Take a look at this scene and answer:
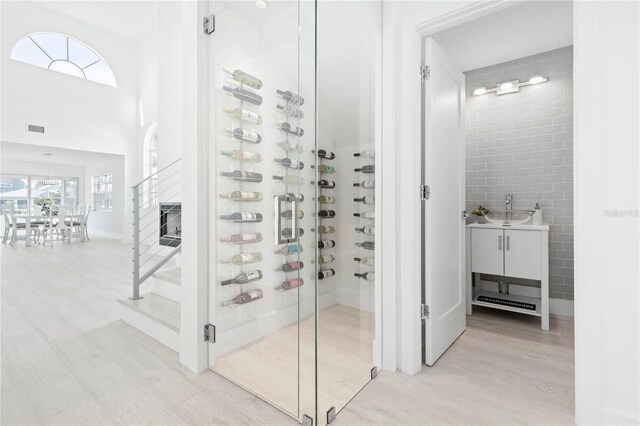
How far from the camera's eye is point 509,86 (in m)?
3.11

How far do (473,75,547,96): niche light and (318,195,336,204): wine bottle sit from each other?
266cm

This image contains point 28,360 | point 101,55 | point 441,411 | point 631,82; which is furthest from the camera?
point 101,55

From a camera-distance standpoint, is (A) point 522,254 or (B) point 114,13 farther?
(B) point 114,13

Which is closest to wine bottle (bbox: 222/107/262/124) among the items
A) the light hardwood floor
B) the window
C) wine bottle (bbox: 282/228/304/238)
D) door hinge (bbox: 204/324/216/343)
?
wine bottle (bbox: 282/228/304/238)

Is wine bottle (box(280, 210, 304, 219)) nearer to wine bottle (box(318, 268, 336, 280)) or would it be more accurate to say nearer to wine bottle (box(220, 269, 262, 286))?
wine bottle (box(318, 268, 336, 280))

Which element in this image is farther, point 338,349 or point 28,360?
point 28,360

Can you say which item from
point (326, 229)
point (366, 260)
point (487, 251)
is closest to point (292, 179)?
point (326, 229)

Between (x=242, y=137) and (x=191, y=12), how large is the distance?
0.83 m

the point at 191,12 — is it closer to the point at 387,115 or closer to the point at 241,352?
the point at 387,115

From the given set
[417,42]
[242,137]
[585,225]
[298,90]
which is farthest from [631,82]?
[242,137]

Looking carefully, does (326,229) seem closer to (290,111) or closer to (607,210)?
(290,111)

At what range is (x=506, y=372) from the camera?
6.19 ft

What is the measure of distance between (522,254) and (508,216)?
0.59 metres

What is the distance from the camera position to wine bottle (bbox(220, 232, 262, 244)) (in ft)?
5.33
